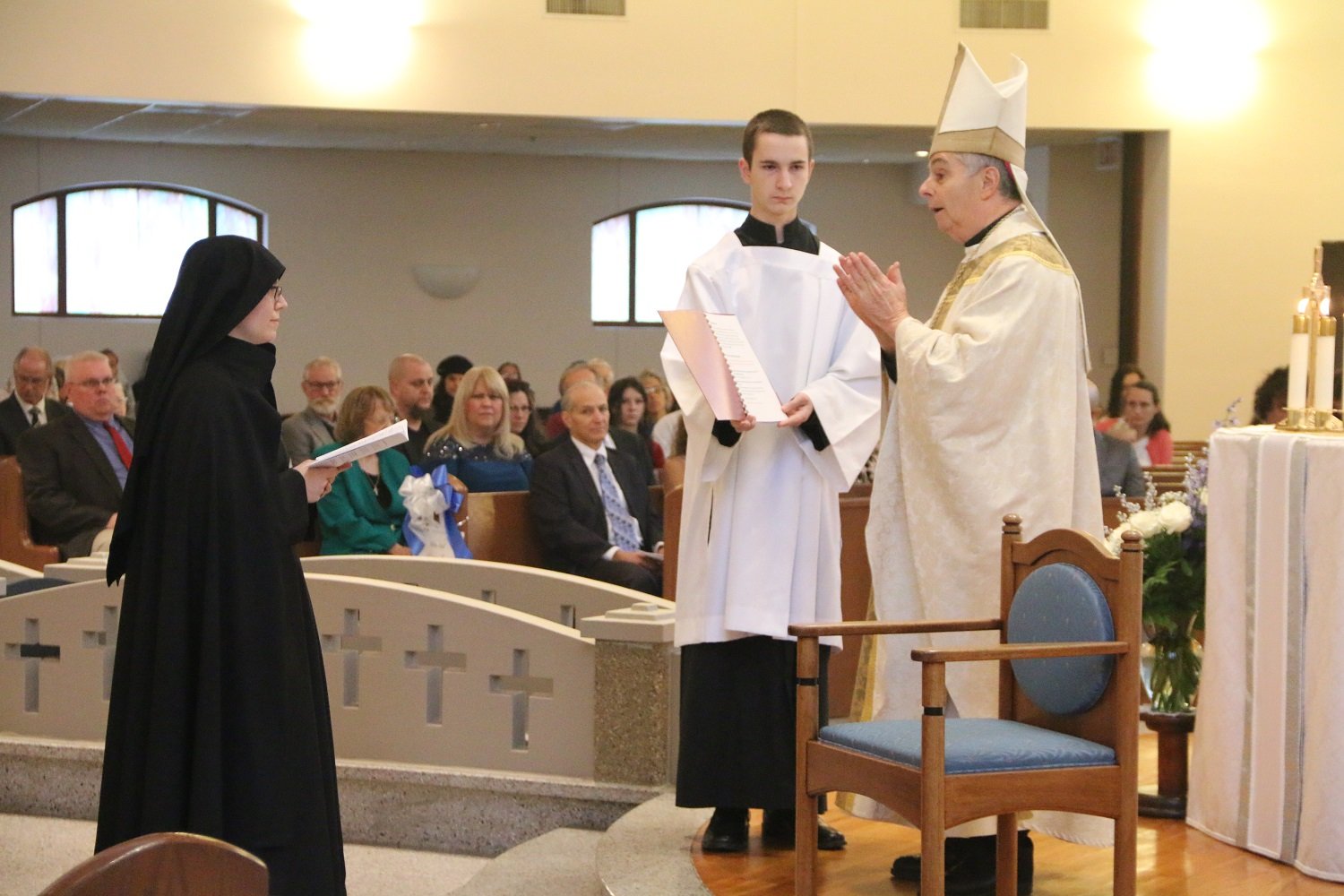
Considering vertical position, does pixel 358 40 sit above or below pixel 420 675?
above

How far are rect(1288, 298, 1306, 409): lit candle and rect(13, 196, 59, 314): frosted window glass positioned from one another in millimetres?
12562

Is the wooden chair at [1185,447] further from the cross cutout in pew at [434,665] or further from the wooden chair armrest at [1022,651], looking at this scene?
the wooden chair armrest at [1022,651]

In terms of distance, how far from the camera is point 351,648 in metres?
4.98

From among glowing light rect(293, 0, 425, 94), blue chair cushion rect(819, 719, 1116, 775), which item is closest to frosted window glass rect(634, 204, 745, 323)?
glowing light rect(293, 0, 425, 94)

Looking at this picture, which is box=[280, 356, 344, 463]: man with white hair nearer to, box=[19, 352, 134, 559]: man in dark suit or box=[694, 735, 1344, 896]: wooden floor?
box=[19, 352, 134, 559]: man in dark suit

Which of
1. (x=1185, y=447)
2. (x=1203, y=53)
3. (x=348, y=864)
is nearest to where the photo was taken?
(x=348, y=864)

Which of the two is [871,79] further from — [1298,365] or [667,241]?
[1298,365]

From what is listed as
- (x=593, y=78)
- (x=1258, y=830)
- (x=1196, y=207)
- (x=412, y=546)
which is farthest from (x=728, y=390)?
(x=1196, y=207)

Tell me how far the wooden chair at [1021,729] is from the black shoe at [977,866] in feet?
0.69

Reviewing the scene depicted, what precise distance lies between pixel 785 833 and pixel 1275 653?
48.8 inches

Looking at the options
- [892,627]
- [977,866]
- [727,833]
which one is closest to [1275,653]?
[977,866]

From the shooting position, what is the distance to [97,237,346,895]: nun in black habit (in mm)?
3105

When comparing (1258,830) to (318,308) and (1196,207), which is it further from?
(318,308)

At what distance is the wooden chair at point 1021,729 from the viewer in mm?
2836
